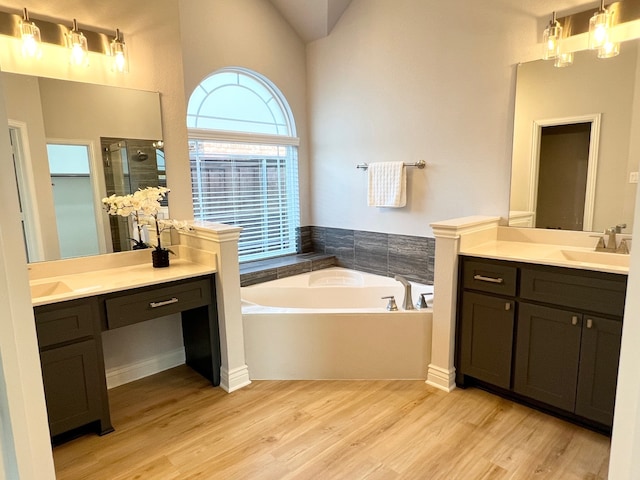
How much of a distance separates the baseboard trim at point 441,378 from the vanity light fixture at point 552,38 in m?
2.06

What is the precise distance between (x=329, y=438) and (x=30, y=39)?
2.67 metres

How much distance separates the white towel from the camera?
132 inches

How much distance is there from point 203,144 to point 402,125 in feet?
5.58

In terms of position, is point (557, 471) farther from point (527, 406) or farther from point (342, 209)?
point (342, 209)

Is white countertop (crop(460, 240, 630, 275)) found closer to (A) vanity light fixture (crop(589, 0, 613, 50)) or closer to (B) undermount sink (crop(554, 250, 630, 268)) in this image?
(B) undermount sink (crop(554, 250, 630, 268))

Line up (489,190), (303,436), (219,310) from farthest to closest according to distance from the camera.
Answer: (489,190) < (219,310) < (303,436)

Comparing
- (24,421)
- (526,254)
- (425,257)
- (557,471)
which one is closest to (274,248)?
(425,257)

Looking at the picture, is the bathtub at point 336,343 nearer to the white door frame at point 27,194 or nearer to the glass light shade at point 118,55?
the white door frame at point 27,194

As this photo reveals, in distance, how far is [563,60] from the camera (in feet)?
7.97

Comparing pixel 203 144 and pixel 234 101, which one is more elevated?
pixel 234 101

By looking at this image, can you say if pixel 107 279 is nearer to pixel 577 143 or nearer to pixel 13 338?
pixel 13 338

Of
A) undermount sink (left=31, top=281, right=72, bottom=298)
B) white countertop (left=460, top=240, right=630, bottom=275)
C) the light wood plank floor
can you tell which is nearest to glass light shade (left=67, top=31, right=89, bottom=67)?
undermount sink (left=31, top=281, right=72, bottom=298)

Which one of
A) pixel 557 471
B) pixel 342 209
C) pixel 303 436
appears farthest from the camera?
pixel 342 209

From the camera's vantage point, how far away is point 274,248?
4043 mm
